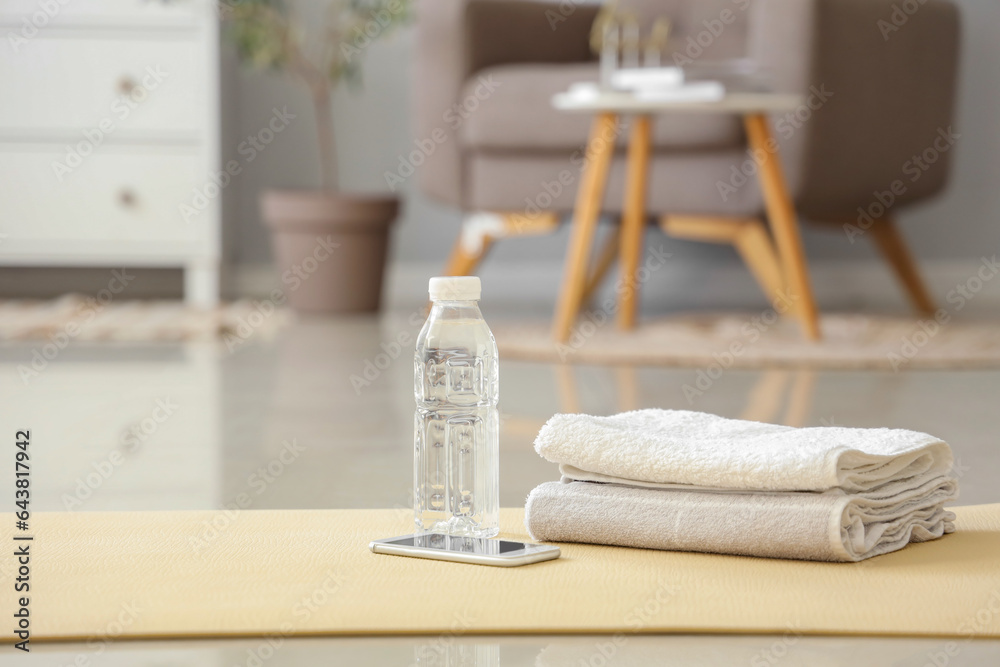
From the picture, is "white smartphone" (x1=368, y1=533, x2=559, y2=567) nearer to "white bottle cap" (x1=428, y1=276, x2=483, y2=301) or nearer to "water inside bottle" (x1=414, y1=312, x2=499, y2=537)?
"water inside bottle" (x1=414, y1=312, x2=499, y2=537)

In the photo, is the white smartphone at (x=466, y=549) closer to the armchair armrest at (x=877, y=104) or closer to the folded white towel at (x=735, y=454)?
the folded white towel at (x=735, y=454)

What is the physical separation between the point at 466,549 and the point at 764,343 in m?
1.63

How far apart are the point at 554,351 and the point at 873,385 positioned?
577mm

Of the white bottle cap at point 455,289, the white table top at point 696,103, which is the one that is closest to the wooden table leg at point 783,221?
the white table top at point 696,103

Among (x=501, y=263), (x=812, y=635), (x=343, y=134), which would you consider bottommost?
(x=812, y=635)

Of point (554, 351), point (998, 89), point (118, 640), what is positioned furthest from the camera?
point (998, 89)

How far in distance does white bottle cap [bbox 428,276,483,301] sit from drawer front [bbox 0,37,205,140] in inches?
102

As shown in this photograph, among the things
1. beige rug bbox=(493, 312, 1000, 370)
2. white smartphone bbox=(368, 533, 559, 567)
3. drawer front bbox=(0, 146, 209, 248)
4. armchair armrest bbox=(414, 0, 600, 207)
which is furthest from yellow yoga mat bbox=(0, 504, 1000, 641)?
drawer front bbox=(0, 146, 209, 248)

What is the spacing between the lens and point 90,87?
3.27 m

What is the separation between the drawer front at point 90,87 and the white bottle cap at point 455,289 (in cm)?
259

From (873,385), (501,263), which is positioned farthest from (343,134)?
(873,385)

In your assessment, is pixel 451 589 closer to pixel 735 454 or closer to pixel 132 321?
pixel 735 454

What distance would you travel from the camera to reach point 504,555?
2.79 feet

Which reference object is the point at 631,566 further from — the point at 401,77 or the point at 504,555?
the point at 401,77
